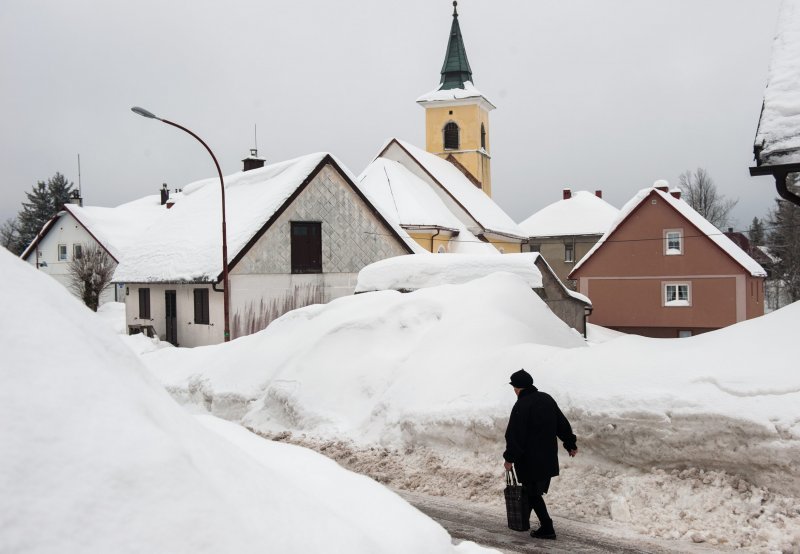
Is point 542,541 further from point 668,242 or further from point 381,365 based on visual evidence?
point 668,242

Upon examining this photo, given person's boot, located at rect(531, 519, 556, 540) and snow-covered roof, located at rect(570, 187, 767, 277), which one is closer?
person's boot, located at rect(531, 519, 556, 540)

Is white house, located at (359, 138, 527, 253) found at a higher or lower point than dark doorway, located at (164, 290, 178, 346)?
higher

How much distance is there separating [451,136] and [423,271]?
1352 inches

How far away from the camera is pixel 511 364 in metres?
9.35

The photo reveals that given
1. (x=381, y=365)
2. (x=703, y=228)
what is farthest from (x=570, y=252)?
(x=381, y=365)

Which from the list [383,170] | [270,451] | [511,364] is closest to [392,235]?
[383,170]

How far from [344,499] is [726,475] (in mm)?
4634

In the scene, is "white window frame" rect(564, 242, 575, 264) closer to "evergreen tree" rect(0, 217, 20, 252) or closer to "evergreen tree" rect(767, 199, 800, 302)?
"evergreen tree" rect(767, 199, 800, 302)

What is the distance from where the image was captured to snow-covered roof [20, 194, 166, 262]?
4275cm

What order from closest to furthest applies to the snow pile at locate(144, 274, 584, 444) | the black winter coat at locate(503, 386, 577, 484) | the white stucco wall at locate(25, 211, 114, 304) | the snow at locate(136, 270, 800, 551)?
the black winter coat at locate(503, 386, 577, 484), the snow at locate(136, 270, 800, 551), the snow pile at locate(144, 274, 584, 444), the white stucco wall at locate(25, 211, 114, 304)

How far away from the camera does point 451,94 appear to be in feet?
157

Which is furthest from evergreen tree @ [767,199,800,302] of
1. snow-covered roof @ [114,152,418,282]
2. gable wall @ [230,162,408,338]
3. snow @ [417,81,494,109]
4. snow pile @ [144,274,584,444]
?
snow pile @ [144,274,584,444]

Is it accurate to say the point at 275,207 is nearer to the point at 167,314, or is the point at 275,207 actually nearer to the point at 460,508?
the point at 167,314

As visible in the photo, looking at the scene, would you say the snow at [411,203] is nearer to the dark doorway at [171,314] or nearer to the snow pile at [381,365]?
the dark doorway at [171,314]
